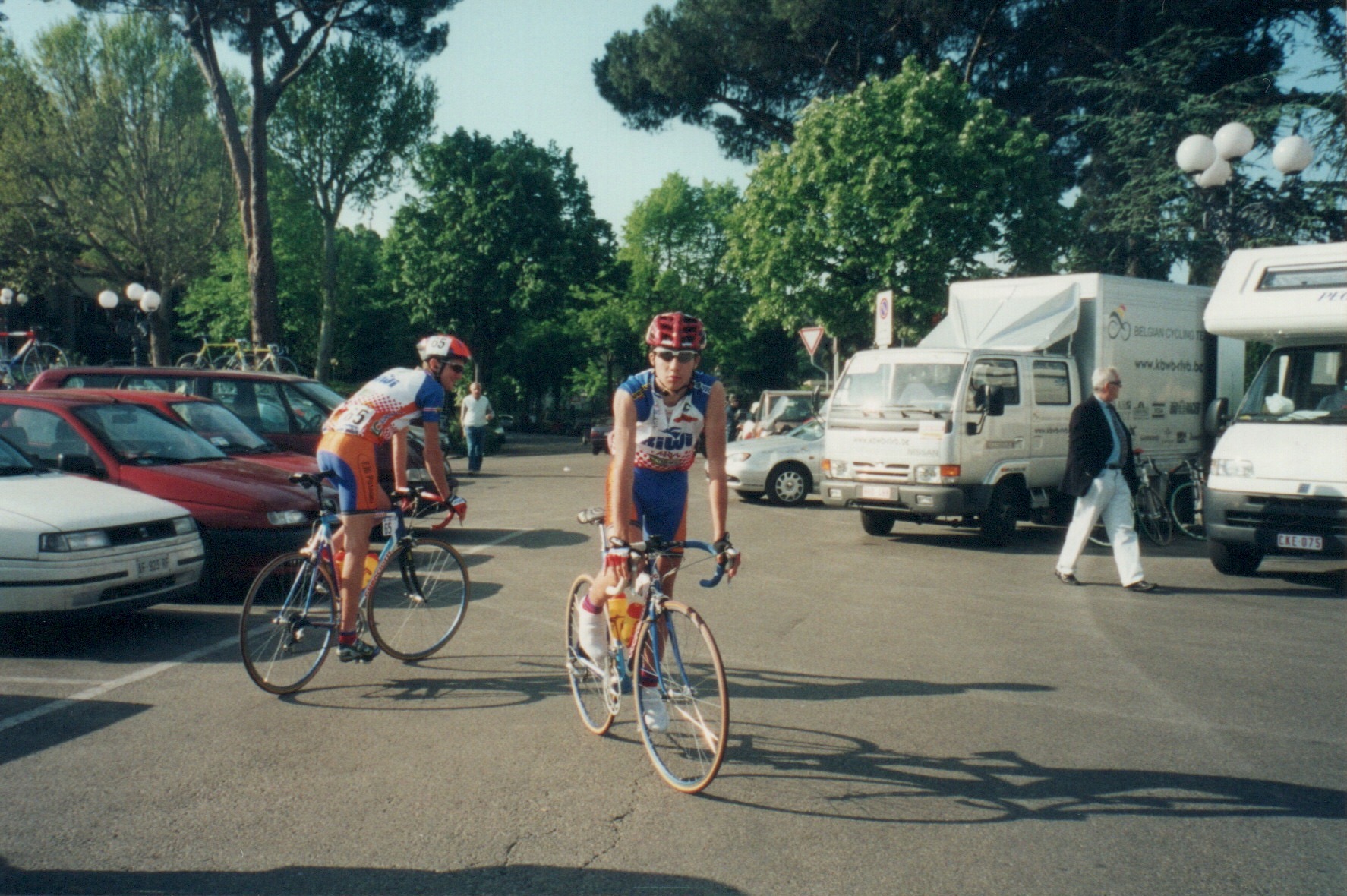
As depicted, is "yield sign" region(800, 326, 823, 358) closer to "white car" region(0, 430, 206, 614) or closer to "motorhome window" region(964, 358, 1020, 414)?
"motorhome window" region(964, 358, 1020, 414)

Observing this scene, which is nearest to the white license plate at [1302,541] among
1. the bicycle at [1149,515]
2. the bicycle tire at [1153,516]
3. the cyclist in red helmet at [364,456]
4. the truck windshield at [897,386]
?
the bicycle at [1149,515]

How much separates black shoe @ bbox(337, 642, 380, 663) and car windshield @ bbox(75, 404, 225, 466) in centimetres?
348

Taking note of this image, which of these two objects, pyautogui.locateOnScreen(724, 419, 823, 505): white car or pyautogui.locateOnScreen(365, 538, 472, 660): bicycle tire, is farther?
pyautogui.locateOnScreen(724, 419, 823, 505): white car

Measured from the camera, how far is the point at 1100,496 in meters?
9.70

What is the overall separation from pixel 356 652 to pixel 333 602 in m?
0.30

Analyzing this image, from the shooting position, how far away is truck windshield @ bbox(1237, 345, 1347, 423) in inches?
407

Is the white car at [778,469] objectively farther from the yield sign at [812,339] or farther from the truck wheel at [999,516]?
the yield sign at [812,339]

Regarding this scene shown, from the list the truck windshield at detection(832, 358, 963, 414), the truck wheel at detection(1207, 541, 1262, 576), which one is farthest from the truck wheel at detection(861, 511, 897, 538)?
the truck wheel at detection(1207, 541, 1262, 576)

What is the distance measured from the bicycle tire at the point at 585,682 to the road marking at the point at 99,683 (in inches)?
97.8

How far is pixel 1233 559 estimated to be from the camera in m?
10.4

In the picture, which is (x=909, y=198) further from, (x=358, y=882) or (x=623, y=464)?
(x=358, y=882)

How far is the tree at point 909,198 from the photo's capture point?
27016 millimetres

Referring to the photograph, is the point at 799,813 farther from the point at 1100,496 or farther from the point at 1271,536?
the point at 1271,536

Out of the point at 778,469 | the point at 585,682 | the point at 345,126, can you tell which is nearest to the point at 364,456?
the point at 585,682
